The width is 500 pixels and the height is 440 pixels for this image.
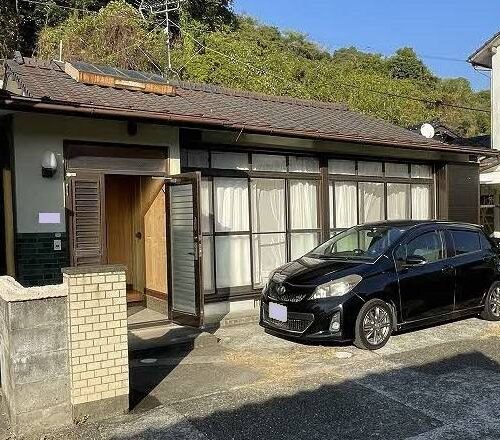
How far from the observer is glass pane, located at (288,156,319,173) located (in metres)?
9.65

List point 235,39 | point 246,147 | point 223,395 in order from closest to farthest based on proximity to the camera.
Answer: point 223,395
point 246,147
point 235,39

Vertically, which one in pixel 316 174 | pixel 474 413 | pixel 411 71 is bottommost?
pixel 474 413

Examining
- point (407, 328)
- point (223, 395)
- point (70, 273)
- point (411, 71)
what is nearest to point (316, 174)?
point (407, 328)

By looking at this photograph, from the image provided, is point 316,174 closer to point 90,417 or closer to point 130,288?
point 130,288

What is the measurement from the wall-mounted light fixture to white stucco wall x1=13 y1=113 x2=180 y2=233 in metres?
0.06

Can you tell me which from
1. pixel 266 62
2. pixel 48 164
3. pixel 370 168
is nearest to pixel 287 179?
pixel 370 168

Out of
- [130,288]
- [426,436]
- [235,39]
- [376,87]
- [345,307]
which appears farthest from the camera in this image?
[376,87]

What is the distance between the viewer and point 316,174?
9.95 meters

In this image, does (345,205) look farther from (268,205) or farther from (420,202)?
(420,202)

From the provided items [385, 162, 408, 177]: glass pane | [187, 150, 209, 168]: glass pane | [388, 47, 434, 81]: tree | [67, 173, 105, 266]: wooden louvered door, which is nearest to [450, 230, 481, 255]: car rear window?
[385, 162, 408, 177]: glass pane

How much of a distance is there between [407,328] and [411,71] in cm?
3311

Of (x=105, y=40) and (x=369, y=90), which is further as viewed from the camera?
(x=369, y=90)

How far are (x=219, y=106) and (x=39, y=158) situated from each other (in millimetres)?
4137

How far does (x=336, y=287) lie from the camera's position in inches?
252
